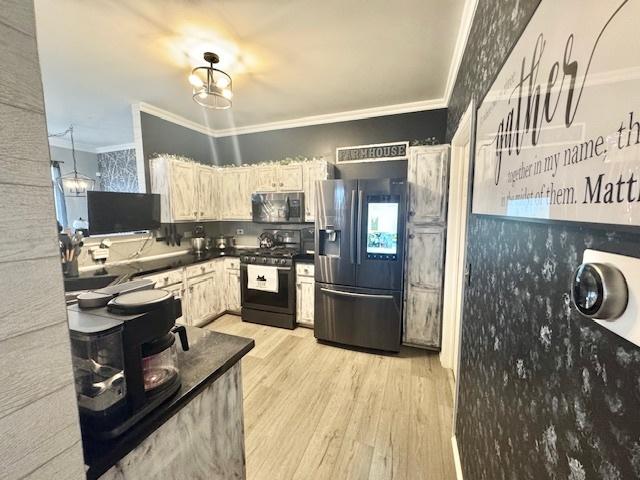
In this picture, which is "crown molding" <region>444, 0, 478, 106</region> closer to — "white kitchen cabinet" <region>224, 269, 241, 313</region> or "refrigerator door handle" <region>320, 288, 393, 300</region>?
"refrigerator door handle" <region>320, 288, 393, 300</region>

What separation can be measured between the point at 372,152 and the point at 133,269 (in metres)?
3.17

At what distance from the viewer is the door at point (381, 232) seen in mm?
2705

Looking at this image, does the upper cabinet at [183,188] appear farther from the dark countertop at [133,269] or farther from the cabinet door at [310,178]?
the cabinet door at [310,178]

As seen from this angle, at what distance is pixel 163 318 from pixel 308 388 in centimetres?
189

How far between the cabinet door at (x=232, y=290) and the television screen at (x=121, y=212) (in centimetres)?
114

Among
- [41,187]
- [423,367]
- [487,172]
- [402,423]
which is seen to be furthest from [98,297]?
[423,367]

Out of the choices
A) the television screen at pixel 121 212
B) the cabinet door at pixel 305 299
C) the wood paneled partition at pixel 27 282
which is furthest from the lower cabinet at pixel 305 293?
the wood paneled partition at pixel 27 282

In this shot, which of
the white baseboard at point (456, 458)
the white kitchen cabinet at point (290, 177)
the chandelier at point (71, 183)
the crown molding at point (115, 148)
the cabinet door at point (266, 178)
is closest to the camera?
the white baseboard at point (456, 458)

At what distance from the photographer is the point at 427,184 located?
274 centimetres

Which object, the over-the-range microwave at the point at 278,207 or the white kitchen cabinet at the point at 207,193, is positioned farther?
the white kitchen cabinet at the point at 207,193

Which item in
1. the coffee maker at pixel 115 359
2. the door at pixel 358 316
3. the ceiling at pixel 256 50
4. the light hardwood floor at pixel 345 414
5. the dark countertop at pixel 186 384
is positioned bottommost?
Result: the light hardwood floor at pixel 345 414

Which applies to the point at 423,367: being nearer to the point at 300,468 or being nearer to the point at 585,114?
the point at 300,468

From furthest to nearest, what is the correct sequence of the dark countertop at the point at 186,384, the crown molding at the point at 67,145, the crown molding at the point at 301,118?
the crown molding at the point at 67,145, the crown molding at the point at 301,118, the dark countertop at the point at 186,384

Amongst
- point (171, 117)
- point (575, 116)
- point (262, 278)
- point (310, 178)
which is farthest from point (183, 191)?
point (575, 116)
